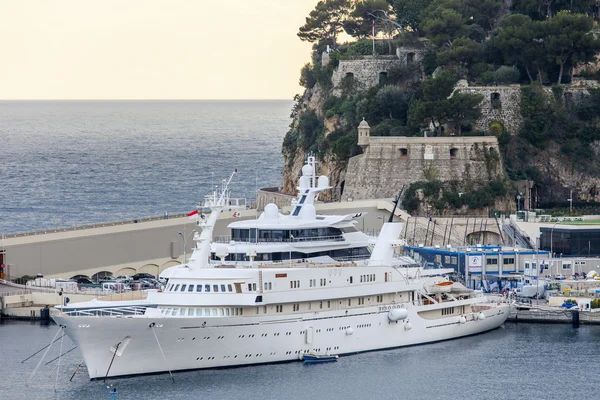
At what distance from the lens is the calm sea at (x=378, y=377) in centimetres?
5750

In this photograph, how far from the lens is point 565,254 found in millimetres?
81500

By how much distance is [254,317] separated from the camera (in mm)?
60969

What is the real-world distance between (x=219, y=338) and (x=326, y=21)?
5927cm

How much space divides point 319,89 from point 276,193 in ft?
37.7

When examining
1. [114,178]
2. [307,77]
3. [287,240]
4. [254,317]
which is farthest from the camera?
[114,178]

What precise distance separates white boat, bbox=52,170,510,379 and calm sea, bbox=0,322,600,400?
60cm

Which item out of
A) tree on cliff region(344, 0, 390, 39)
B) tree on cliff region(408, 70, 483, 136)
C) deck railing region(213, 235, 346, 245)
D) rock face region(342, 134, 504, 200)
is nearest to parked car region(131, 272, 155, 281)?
deck railing region(213, 235, 346, 245)

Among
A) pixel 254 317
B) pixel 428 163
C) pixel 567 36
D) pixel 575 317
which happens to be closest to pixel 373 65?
pixel 428 163

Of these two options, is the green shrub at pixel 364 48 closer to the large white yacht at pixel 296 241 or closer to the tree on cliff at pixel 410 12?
the tree on cliff at pixel 410 12

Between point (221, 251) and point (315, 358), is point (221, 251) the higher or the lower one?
the higher one

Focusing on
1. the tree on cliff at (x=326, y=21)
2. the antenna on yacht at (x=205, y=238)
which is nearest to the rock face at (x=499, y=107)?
the tree on cliff at (x=326, y=21)

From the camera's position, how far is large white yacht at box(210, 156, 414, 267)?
6438 cm

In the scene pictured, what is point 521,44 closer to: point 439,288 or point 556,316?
point 556,316

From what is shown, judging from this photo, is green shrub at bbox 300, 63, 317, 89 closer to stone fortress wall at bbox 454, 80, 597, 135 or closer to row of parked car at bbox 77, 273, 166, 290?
stone fortress wall at bbox 454, 80, 597, 135
